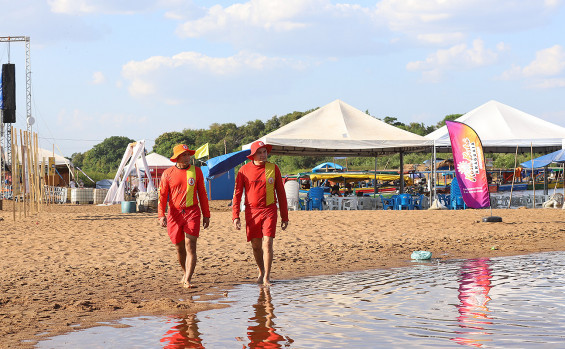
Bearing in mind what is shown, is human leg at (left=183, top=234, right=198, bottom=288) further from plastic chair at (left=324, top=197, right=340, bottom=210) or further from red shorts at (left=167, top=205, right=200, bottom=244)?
plastic chair at (left=324, top=197, right=340, bottom=210)

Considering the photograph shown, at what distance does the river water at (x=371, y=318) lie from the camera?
481 cm

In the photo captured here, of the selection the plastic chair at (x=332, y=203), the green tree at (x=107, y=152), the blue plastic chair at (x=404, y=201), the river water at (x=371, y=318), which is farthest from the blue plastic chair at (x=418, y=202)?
the green tree at (x=107, y=152)

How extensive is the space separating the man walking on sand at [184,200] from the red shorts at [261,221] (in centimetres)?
48

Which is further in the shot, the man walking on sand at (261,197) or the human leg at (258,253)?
the human leg at (258,253)

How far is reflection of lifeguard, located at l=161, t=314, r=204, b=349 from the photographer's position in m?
4.81

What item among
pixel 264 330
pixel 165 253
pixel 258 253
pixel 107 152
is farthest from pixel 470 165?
pixel 107 152

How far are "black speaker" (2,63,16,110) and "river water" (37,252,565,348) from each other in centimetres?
2103

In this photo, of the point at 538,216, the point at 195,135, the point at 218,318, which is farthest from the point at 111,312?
the point at 195,135

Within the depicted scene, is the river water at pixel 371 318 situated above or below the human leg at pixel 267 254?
below

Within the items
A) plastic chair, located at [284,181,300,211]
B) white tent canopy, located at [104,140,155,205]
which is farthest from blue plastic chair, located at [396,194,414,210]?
white tent canopy, located at [104,140,155,205]

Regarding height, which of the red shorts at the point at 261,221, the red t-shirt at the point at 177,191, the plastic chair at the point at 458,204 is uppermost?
the red t-shirt at the point at 177,191

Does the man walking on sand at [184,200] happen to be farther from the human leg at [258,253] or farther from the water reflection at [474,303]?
the water reflection at [474,303]

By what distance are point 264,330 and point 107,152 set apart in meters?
83.8

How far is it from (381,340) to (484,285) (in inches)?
116
